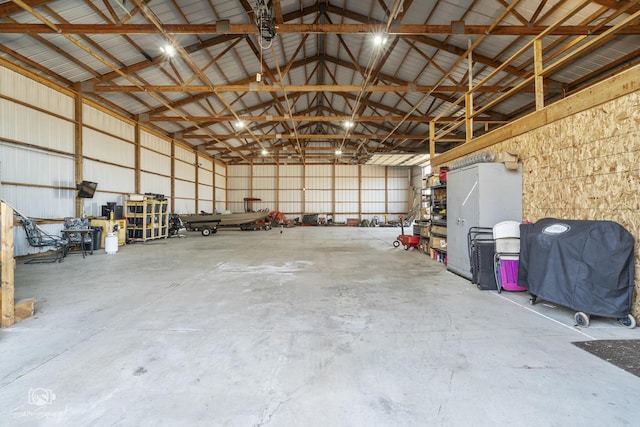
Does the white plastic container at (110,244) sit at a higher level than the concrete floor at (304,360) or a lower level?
higher

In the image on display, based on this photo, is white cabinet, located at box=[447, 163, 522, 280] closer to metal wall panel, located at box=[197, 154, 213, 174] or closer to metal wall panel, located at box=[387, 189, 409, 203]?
metal wall panel, located at box=[197, 154, 213, 174]

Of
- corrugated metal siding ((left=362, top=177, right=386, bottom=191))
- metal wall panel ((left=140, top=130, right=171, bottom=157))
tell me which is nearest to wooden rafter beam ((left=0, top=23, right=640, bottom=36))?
metal wall panel ((left=140, top=130, right=171, bottom=157))

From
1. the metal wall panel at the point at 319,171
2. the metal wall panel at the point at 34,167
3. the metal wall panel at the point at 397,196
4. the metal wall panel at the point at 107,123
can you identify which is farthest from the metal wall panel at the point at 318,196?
the metal wall panel at the point at 34,167

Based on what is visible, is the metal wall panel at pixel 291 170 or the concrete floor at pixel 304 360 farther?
the metal wall panel at pixel 291 170

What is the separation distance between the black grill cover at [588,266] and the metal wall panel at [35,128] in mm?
12781

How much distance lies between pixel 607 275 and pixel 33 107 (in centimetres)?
1378

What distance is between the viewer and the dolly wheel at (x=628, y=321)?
10.6 ft

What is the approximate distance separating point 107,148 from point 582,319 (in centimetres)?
1518

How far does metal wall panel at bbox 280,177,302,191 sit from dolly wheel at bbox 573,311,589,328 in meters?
22.4

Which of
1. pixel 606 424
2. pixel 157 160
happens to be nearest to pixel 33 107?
pixel 157 160

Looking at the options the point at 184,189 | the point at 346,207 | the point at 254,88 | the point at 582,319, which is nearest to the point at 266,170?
the point at 346,207

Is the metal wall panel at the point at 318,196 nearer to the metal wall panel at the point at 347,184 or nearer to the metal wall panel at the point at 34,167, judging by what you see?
the metal wall panel at the point at 347,184

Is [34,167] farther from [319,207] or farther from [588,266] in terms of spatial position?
[319,207]

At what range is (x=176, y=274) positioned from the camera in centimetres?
609
